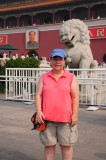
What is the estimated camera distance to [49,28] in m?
26.2

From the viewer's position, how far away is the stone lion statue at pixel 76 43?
313 inches

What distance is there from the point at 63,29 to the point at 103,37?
51.2 ft

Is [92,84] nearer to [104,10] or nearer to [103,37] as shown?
[103,37]

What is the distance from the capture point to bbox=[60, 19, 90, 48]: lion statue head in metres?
7.91

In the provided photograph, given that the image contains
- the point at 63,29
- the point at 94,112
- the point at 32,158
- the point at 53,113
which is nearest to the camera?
the point at 53,113

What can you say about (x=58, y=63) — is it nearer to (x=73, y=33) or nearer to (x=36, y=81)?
(x=36, y=81)

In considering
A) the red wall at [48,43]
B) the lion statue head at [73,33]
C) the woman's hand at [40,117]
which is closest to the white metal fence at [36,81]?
the lion statue head at [73,33]

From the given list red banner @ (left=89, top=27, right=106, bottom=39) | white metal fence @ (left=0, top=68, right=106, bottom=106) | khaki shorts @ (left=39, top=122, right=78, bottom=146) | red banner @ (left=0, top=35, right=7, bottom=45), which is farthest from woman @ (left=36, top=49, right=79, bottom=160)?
red banner @ (left=0, top=35, right=7, bottom=45)

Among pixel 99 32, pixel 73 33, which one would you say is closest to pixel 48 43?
pixel 99 32

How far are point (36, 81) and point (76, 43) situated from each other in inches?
56.7

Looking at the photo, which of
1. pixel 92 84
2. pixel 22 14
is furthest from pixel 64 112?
pixel 22 14

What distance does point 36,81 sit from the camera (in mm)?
7750

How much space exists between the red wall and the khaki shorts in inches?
825

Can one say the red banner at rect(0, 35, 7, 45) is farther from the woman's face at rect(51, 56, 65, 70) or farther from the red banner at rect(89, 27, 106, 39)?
the woman's face at rect(51, 56, 65, 70)
